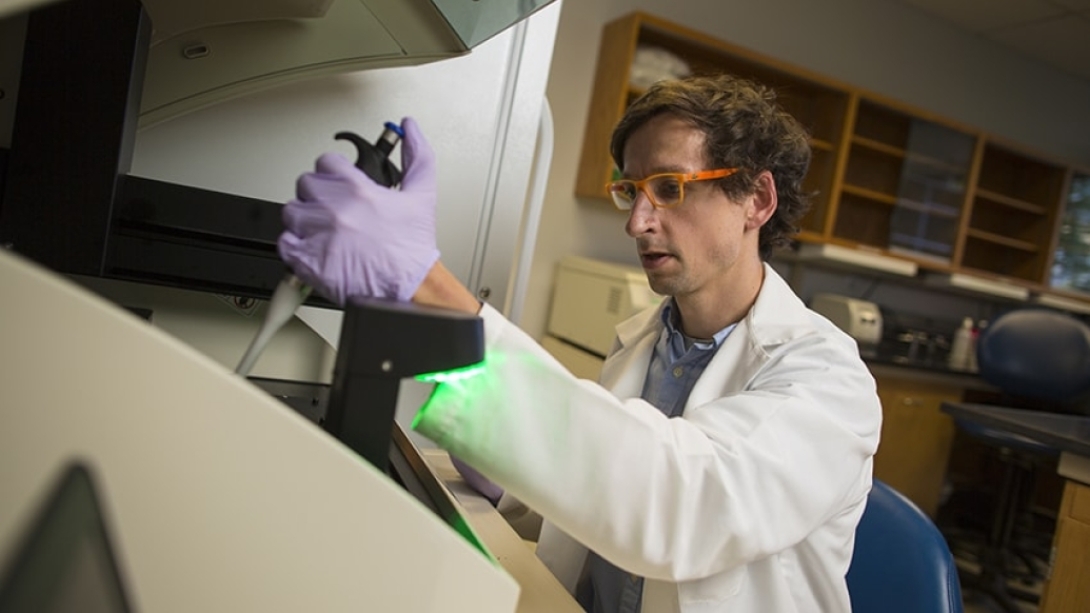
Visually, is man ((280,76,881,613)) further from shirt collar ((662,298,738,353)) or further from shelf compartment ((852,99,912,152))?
shelf compartment ((852,99,912,152))

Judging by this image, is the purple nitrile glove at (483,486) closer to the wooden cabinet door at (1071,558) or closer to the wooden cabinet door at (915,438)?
the wooden cabinet door at (1071,558)

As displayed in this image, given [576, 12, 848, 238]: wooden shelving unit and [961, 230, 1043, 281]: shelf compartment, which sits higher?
[576, 12, 848, 238]: wooden shelving unit

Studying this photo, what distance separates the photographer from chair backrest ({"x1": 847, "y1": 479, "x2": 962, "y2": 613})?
854 mm

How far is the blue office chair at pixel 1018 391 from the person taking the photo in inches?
107

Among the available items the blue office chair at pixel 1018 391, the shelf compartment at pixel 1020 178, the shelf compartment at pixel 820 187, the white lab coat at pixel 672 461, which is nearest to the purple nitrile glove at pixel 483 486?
the white lab coat at pixel 672 461

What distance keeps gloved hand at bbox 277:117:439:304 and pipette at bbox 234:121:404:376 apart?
2 cm

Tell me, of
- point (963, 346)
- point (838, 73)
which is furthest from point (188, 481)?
point (963, 346)

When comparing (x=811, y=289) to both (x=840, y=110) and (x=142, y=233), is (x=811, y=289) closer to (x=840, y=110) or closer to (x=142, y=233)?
(x=840, y=110)

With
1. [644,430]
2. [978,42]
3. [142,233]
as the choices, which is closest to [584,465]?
[644,430]

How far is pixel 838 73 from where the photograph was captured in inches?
146

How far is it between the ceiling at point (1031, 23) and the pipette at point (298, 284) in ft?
13.5

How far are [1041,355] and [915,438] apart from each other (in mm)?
638

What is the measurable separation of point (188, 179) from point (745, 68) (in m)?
2.78

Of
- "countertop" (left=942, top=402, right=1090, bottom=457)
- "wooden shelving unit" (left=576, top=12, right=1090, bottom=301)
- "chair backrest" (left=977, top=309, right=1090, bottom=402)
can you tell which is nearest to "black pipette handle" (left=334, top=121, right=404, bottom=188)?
"countertop" (left=942, top=402, right=1090, bottom=457)
